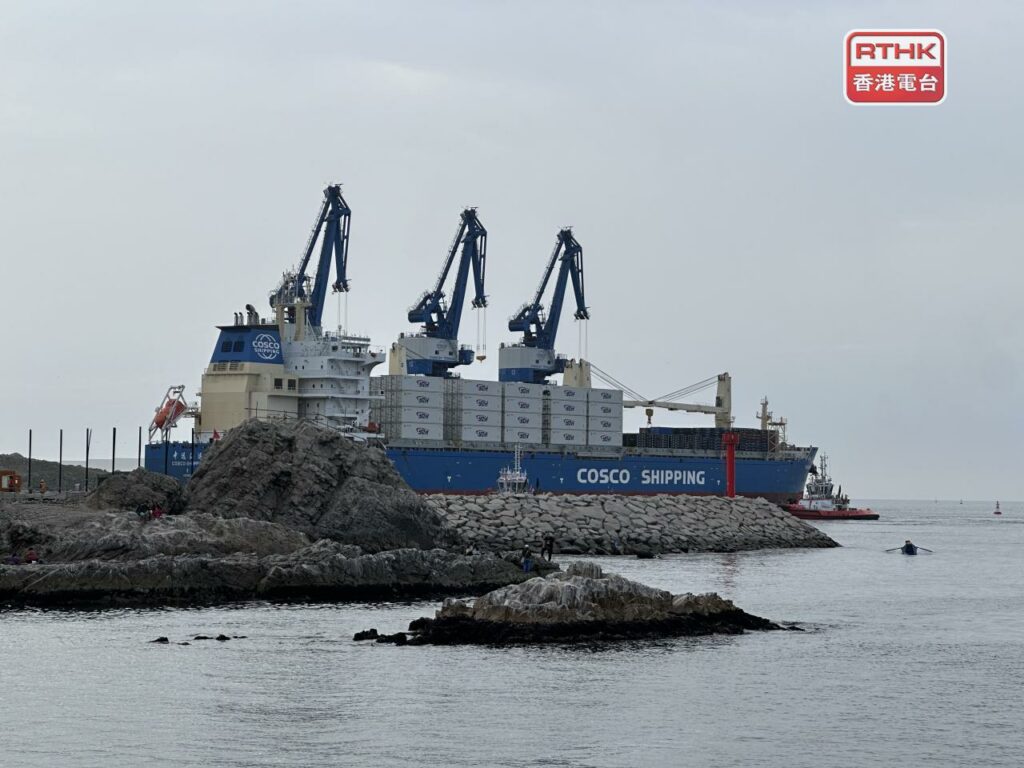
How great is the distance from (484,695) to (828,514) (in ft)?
276

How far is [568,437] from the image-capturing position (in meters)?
84.2

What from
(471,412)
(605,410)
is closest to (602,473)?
(605,410)

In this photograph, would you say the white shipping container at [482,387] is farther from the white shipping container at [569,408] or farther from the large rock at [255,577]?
the large rock at [255,577]

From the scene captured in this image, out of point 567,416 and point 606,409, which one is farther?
point 606,409

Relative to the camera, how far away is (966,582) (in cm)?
4828

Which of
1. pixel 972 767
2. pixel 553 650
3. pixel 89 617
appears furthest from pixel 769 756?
pixel 89 617

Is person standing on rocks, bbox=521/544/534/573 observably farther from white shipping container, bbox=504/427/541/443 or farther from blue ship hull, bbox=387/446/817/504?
white shipping container, bbox=504/427/541/443

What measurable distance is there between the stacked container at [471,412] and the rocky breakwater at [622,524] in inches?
596

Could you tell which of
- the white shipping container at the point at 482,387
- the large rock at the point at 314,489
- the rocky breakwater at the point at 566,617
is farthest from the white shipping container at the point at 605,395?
the rocky breakwater at the point at 566,617

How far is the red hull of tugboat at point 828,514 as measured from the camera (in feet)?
322

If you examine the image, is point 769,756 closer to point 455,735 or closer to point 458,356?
point 455,735

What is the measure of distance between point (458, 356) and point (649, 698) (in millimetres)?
60417

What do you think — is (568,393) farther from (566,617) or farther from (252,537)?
(566,617)

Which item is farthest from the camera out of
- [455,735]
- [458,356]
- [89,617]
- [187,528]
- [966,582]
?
[458,356]
